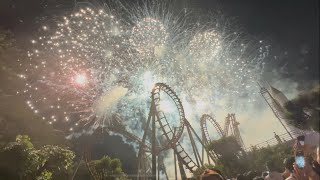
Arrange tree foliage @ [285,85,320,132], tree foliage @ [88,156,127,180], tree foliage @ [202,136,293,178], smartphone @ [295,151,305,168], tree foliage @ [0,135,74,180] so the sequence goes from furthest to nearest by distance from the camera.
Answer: tree foliage @ [202,136,293,178], tree foliage @ [88,156,127,180], tree foliage @ [0,135,74,180], smartphone @ [295,151,305,168], tree foliage @ [285,85,320,132]

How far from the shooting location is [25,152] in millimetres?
15172

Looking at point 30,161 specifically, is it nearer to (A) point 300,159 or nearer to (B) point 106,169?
(A) point 300,159

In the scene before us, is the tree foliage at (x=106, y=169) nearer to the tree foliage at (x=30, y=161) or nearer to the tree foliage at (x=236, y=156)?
the tree foliage at (x=30, y=161)

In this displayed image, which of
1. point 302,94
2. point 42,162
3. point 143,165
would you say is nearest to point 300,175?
point 302,94

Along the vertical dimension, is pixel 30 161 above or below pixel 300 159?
above

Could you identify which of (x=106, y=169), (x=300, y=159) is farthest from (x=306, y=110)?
(x=106, y=169)

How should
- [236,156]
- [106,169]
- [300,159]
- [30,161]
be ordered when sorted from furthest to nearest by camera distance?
[236,156]
[106,169]
[30,161]
[300,159]

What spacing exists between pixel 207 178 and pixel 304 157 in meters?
1.64

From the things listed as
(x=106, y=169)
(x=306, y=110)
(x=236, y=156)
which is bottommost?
(x=306, y=110)

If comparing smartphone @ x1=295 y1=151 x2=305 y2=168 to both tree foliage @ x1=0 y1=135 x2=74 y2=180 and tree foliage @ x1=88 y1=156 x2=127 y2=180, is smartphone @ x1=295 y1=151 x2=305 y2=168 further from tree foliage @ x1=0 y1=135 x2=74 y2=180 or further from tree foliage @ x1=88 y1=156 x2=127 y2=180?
tree foliage @ x1=88 y1=156 x2=127 y2=180

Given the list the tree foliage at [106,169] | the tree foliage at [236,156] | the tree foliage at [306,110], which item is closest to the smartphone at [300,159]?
the tree foliage at [306,110]

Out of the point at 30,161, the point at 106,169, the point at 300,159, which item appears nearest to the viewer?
the point at 300,159

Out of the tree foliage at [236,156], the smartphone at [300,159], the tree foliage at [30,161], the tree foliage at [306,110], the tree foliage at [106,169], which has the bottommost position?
the smartphone at [300,159]

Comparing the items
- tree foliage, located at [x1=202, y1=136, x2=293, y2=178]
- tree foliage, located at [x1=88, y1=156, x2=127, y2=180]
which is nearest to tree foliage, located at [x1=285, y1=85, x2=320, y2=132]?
tree foliage, located at [x1=88, y1=156, x2=127, y2=180]
